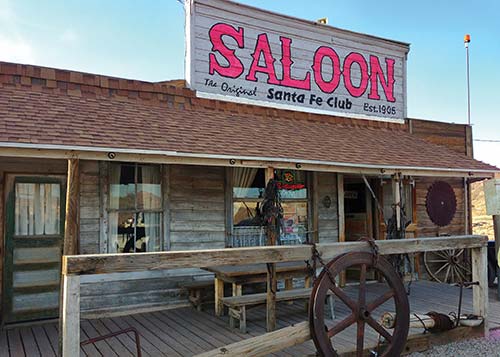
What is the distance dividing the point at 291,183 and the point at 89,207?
135 inches

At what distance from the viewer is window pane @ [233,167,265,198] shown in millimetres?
7120

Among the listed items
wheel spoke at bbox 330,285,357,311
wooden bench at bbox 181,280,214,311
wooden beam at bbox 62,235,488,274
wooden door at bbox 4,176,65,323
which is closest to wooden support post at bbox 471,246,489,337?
wooden beam at bbox 62,235,488,274

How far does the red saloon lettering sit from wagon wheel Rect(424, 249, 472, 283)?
11.3 feet

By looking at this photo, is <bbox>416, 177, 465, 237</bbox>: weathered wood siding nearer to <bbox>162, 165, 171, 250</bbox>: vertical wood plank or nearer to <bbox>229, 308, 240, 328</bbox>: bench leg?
<bbox>229, 308, 240, 328</bbox>: bench leg

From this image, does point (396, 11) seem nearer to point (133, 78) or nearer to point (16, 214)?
point (133, 78)

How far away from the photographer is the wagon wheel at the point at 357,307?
12.5 ft

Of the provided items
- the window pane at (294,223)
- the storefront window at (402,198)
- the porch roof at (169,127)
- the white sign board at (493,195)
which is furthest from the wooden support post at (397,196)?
the window pane at (294,223)

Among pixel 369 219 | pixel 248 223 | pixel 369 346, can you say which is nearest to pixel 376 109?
pixel 369 219

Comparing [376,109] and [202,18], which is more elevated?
[202,18]

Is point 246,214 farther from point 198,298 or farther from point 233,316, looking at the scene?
point 233,316

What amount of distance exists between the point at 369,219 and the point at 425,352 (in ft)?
13.5

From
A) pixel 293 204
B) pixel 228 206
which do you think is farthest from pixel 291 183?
pixel 228 206

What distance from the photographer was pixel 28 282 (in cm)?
575

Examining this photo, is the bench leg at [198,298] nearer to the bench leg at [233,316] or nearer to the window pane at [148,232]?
the window pane at [148,232]
